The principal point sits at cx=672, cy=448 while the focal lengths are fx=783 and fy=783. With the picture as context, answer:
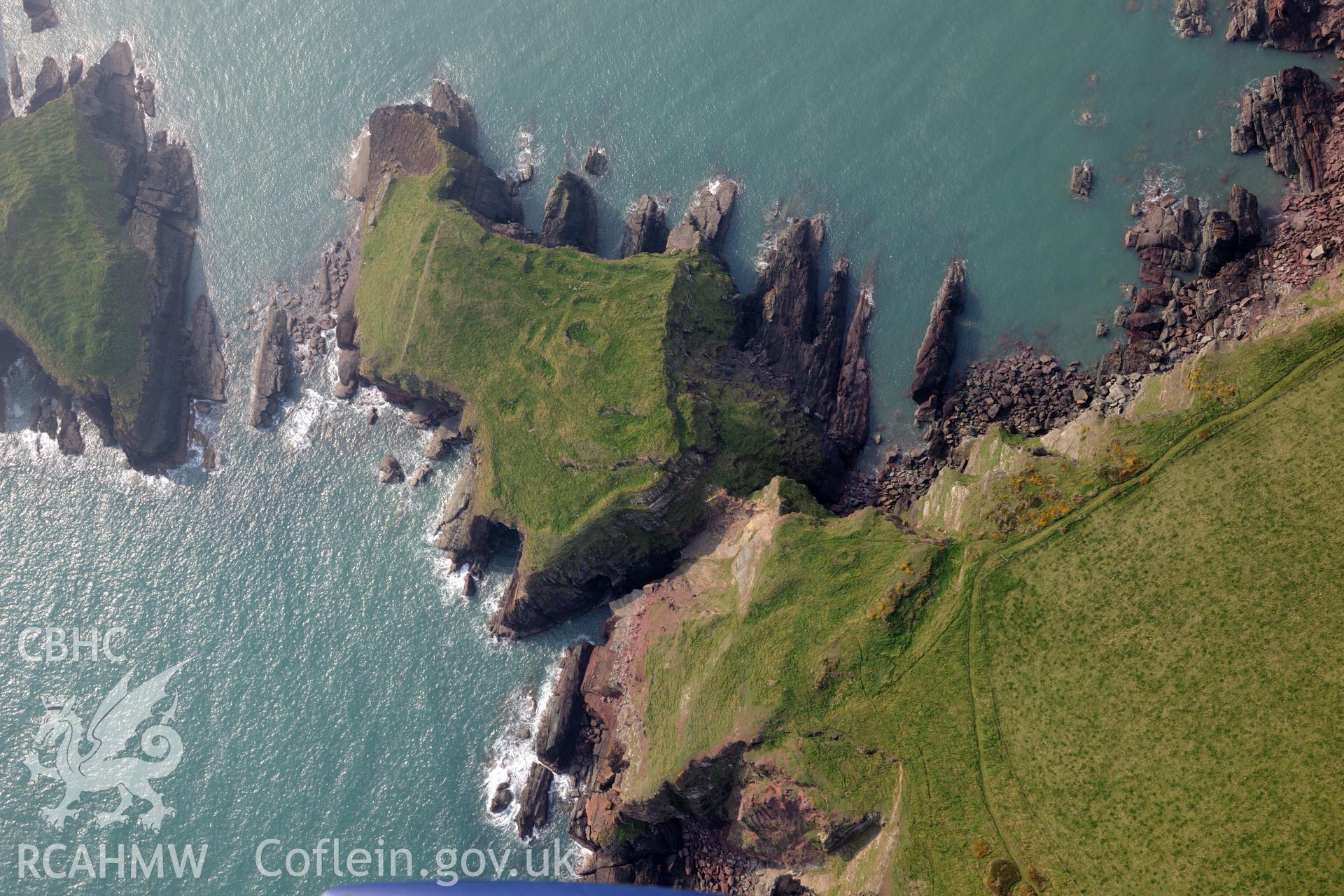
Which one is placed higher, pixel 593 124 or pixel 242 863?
pixel 593 124

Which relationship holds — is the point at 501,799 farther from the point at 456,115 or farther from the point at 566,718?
the point at 456,115

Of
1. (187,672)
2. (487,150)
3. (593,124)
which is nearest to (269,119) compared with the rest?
(487,150)

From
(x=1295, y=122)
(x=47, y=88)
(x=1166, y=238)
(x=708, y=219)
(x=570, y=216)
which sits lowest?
(x=47, y=88)

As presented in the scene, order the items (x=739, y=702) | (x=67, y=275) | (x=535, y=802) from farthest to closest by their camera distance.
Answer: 1. (x=67, y=275)
2. (x=535, y=802)
3. (x=739, y=702)

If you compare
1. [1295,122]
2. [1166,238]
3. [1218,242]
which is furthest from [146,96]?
[1295,122]

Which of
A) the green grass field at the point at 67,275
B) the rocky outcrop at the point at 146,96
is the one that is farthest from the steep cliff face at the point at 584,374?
the rocky outcrop at the point at 146,96

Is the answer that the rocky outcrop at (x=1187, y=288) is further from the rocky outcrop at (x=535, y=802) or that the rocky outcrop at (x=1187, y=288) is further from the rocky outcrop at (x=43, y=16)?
the rocky outcrop at (x=43, y=16)

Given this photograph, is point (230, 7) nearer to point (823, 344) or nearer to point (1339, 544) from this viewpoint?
point (823, 344)
